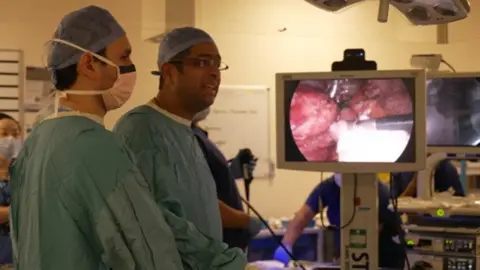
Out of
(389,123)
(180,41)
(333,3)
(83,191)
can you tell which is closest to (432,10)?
(333,3)

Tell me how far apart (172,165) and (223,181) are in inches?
26.3

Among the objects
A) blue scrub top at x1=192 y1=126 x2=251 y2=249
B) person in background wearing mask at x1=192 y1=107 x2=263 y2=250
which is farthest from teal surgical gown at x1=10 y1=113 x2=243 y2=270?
blue scrub top at x1=192 y1=126 x2=251 y2=249

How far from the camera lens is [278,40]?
5.09 meters

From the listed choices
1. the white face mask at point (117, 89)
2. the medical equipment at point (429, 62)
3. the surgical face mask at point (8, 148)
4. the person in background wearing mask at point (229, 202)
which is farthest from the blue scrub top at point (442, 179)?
the white face mask at point (117, 89)

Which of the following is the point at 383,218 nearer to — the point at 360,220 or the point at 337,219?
the point at 337,219

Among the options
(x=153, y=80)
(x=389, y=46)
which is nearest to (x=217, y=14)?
(x=153, y=80)

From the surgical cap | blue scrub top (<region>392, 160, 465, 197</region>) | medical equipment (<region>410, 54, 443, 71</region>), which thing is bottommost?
blue scrub top (<region>392, 160, 465, 197</region>)

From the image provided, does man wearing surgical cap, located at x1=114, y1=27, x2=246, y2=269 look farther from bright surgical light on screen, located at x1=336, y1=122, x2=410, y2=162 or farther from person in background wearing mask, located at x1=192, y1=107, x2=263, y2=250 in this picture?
bright surgical light on screen, located at x1=336, y1=122, x2=410, y2=162

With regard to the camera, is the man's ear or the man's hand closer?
the man's ear

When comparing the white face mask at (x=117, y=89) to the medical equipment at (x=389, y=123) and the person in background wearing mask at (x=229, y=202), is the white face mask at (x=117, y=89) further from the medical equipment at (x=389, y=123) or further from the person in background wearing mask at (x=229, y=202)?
the medical equipment at (x=389, y=123)

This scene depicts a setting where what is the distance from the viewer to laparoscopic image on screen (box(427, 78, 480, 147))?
2.53 meters

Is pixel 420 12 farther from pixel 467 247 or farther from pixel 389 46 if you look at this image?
pixel 389 46

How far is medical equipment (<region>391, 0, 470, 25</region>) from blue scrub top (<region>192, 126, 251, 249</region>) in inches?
35.1

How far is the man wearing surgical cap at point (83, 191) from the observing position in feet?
4.68
